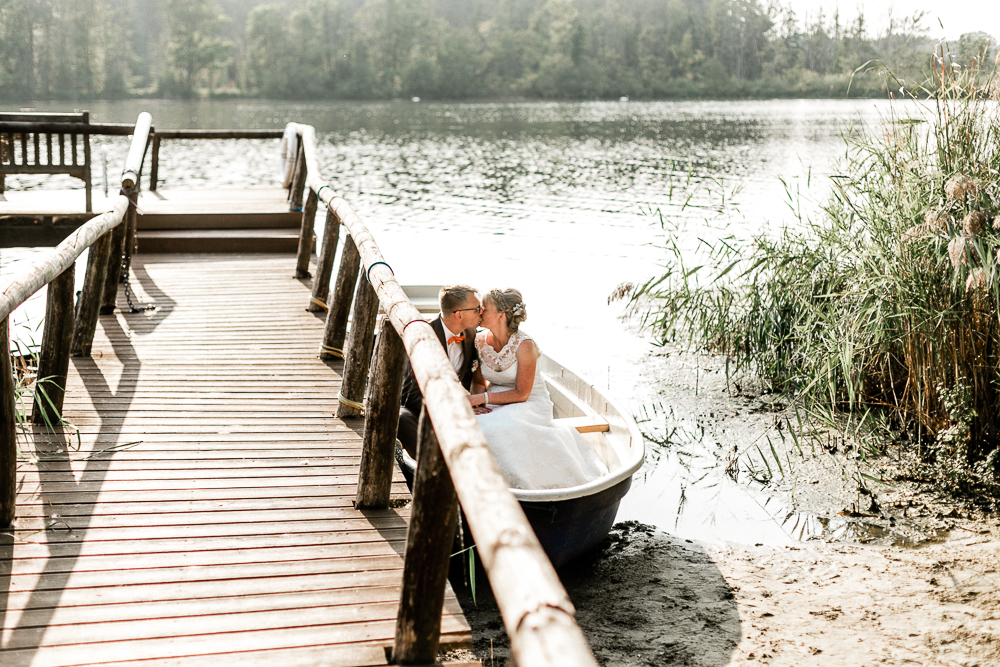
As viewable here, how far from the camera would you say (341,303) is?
543 cm

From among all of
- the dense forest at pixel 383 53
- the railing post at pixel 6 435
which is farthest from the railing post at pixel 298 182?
the dense forest at pixel 383 53

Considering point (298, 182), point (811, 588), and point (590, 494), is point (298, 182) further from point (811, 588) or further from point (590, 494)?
point (811, 588)

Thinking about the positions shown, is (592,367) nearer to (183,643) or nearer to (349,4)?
(183,643)

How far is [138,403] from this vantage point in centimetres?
466

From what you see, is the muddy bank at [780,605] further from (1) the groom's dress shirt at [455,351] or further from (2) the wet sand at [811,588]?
(1) the groom's dress shirt at [455,351]

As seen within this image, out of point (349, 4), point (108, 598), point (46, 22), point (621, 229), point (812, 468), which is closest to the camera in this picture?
point (108, 598)

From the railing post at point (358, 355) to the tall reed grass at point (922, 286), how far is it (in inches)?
136

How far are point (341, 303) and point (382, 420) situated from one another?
2.12m

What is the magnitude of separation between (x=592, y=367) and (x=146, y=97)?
79.1 metres

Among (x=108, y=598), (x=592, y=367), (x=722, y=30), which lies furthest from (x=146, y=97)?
(x=108, y=598)

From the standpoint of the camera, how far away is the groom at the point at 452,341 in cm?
454

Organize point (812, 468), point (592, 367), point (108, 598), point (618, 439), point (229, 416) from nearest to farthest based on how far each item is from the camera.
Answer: point (108, 598), point (229, 416), point (618, 439), point (812, 468), point (592, 367)

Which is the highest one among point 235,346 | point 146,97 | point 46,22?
point 46,22

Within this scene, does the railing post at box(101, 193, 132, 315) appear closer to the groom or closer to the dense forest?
the groom
